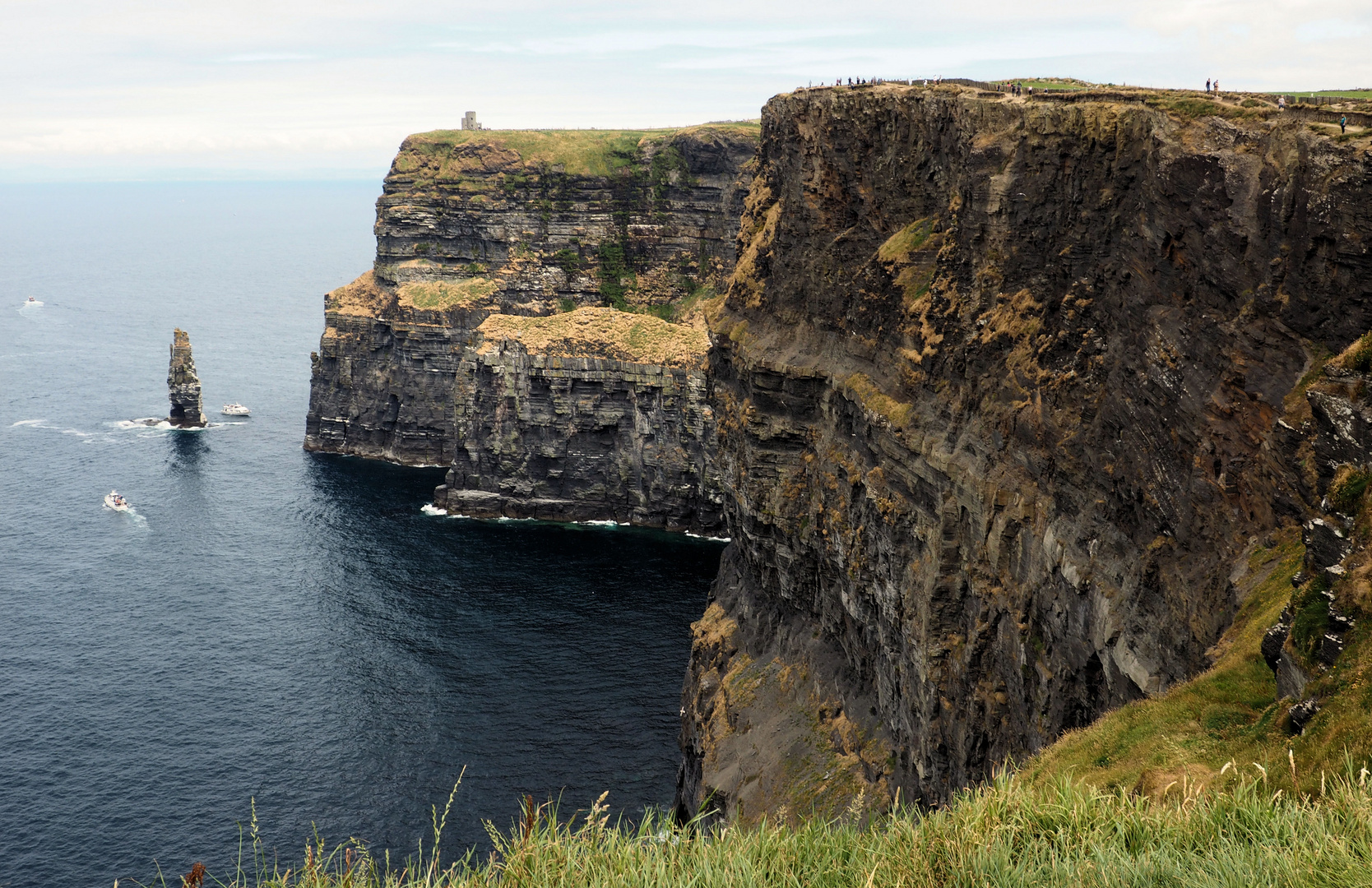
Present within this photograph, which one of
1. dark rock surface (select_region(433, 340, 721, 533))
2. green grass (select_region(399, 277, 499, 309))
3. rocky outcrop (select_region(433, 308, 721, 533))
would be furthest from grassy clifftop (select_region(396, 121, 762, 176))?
dark rock surface (select_region(433, 340, 721, 533))

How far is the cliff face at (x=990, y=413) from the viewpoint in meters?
36.4

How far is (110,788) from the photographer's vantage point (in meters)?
80.7

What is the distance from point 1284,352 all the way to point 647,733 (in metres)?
64.1

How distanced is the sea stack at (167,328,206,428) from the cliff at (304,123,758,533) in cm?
2144

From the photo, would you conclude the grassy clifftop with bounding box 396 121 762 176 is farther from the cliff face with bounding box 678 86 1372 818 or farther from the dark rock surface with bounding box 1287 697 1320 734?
the dark rock surface with bounding box 1287 697 1320 734

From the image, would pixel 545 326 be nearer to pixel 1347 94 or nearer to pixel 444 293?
pixel 444 293

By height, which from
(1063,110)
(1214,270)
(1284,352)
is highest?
(1063,110)

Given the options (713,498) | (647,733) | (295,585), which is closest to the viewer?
(647,733)

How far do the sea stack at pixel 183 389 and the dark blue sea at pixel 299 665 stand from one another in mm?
25726

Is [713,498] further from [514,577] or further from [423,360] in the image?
[423,360]

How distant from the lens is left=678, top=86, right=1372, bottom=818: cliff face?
36438mm

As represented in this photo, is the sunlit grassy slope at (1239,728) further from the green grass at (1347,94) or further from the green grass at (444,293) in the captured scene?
the green grass at (444,293)

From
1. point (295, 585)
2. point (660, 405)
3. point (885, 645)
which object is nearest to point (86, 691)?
point (295, 585)

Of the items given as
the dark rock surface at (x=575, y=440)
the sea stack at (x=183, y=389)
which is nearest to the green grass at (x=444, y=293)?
the dark rock surface at (x=575, y=440)
